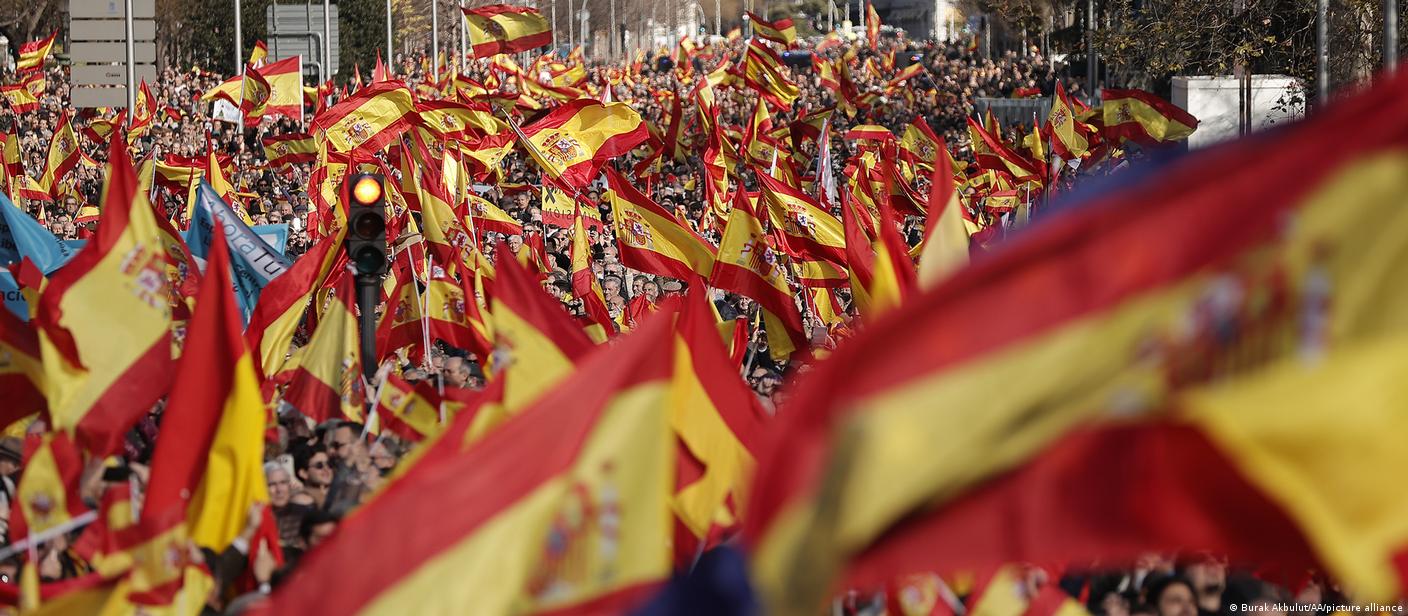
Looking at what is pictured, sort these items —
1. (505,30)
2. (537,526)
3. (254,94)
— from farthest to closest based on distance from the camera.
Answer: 1. (254,94)
2. (505,30)
3. (537,526)

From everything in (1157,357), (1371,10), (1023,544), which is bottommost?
(1023,544)

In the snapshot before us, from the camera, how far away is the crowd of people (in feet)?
21.4

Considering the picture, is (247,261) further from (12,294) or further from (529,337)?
(529,337)

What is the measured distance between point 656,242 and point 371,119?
6869 mm

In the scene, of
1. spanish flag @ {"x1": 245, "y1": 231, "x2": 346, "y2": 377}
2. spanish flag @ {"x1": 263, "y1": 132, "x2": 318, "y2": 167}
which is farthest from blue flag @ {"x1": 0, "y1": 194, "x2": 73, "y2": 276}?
spanish flag @ {"x1": 263, "y1": 132, "x2": 318, "y2": 167}

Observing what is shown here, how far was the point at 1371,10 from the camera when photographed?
2502cm

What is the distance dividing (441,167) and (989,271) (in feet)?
51.4

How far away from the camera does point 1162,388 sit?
10.6 ft

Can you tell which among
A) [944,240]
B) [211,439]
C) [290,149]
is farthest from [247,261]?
[290,149]

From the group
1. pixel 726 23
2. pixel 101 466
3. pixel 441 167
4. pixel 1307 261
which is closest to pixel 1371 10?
pixel 441 167

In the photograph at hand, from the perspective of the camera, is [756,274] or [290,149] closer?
[756,274]

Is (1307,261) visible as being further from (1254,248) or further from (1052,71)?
(1052,71)

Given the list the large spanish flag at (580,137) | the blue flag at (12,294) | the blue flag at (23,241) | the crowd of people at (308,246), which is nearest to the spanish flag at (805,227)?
the crowd of people at (308,246)

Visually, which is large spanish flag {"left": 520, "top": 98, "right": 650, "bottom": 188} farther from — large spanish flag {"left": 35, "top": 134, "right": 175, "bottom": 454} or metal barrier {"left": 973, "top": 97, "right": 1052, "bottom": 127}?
metal barrier {"left": 973, "top": 97, "right": 1052, "bottom": 127}
